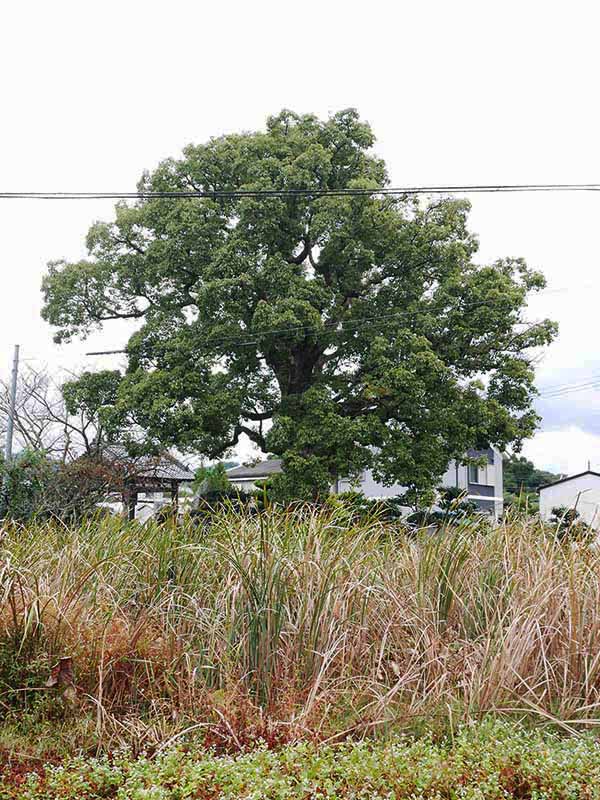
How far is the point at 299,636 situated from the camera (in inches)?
171

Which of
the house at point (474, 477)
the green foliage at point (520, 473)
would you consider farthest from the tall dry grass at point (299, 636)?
the green foliage at point (520, 473)

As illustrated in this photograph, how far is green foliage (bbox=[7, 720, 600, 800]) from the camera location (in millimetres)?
3086

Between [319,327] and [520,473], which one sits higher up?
[319,327]

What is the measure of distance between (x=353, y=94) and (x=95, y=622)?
16.5m

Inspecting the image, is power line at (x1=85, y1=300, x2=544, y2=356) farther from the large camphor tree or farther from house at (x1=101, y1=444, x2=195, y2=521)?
house at (x1=101, y1=444, x2=195, y2=521)

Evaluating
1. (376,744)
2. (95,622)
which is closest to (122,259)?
(95,622)

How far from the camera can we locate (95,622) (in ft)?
14.9

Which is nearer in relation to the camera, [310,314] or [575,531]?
[575,531]

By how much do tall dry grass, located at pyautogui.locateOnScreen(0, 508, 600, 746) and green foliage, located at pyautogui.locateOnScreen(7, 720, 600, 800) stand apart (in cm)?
37

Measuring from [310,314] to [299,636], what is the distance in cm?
1300

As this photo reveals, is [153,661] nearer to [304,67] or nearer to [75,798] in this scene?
[75,798]

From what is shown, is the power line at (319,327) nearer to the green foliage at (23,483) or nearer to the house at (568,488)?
the green foliage at (23,483)

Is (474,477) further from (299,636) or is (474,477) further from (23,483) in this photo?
(299,636)

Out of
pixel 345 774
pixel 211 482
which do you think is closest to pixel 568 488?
pixel 211 482
